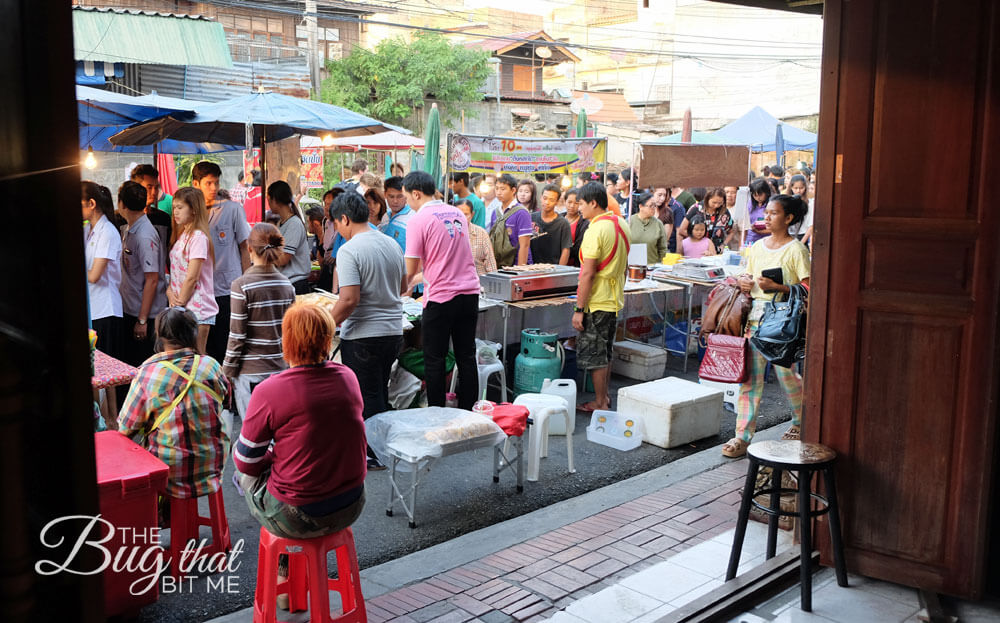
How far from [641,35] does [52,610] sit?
4863cm

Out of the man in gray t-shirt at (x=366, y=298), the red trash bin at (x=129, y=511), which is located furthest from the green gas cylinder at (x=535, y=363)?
the red trash bin at (x=129, y=511)

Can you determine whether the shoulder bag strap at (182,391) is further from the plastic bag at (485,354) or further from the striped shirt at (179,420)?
the plastic bag at (485,354)

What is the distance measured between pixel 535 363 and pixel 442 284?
1567mm

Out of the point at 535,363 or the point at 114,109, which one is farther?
the point at 114,109

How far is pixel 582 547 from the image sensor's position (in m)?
4.84

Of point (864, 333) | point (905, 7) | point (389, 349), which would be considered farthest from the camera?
point (389, 349)

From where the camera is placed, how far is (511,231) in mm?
9273

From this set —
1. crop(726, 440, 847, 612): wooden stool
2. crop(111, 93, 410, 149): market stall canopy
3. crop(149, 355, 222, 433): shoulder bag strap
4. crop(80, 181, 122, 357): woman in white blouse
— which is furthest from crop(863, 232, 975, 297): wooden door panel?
crop(111, 93, 410, 149): market stall canopy

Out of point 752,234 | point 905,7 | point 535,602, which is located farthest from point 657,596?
point 752,234

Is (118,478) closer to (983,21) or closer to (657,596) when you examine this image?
(657,596)

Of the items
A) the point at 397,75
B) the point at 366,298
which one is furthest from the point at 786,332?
the point at 397,75

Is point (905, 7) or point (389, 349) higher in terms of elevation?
point (905, 7)

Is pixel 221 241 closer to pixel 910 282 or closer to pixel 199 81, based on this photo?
pixel 910 282

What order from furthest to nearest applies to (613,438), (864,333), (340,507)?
(613,438) → (864,333) → (340,507)
